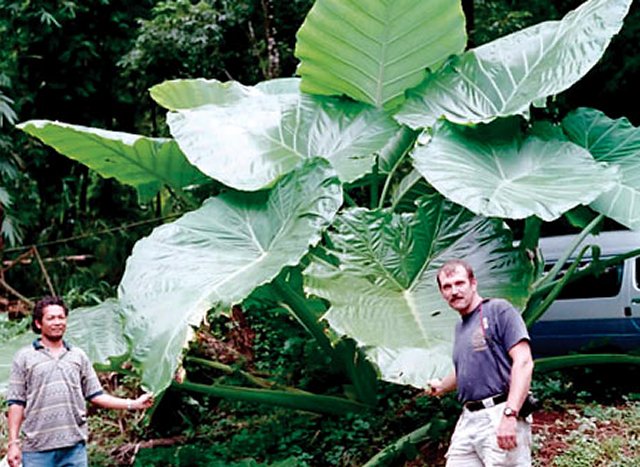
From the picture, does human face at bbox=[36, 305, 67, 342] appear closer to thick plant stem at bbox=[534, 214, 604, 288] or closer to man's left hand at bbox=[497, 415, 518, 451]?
man's left hand at bbox=[497, 415, 518, 451]

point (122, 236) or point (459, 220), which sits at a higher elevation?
point (459, 220)

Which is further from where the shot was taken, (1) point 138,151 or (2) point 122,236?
(2) point 122,236

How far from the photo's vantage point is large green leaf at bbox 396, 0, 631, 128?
3619 mm

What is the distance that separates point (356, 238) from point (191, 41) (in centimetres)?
437

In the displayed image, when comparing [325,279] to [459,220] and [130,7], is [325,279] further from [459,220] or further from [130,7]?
[130,7]

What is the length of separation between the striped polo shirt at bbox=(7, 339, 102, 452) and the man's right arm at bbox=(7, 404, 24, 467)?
2cm

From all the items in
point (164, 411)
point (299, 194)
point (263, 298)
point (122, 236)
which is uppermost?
point (299, 194)

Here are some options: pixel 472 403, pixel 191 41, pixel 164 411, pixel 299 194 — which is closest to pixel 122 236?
pixel 191 41

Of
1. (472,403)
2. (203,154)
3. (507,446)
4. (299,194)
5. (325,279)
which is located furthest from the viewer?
(203,154)

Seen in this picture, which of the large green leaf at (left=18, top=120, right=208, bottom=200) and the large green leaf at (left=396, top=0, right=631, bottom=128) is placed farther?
the large green leaf at (left=18, top=120, right=208, bottom=200)

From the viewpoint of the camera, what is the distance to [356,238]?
10.3ft

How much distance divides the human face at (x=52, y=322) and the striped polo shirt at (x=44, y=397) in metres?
0.07

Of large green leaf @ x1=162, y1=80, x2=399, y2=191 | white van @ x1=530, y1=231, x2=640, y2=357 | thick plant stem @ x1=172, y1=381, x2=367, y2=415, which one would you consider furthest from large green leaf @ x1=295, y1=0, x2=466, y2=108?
white van @ x1=530, y1=231, x2=640, y2=357

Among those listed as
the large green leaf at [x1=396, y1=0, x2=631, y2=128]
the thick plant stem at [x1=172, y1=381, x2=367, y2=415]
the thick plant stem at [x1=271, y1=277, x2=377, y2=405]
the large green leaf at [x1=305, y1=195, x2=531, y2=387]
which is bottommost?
the thick plant stem at [x1=172, y1=381, x2=367, y2=415]
